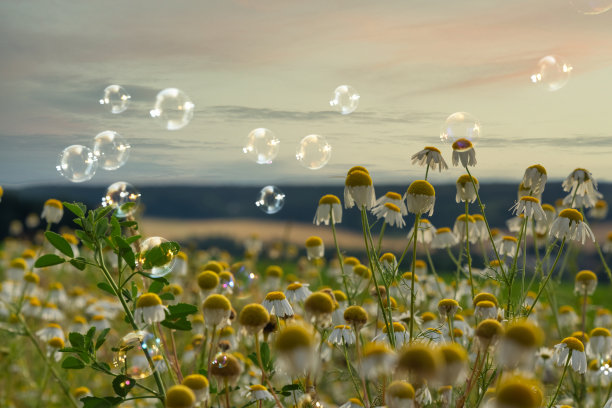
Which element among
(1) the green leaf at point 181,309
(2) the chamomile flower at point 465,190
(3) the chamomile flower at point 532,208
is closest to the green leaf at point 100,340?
(1) the green leaf at point 181,309

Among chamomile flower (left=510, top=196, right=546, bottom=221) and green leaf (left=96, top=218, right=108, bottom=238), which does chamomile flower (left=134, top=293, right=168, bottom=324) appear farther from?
chamomile flower (left=510, top=196, right=546, bottom=221)

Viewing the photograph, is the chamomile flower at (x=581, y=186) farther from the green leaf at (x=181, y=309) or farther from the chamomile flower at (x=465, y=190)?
the green leaf at (x=181, y=309)

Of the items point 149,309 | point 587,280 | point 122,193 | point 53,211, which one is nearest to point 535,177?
point 587,280

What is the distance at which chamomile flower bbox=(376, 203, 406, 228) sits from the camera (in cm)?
273

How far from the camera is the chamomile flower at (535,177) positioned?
2562mm

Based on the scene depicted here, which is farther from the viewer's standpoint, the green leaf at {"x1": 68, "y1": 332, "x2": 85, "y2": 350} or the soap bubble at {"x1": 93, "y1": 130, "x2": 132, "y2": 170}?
the soap bubble at {"x1": 93, "y1": 130, "x2": 132, "y2": 170}

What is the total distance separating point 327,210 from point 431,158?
0.58 metres

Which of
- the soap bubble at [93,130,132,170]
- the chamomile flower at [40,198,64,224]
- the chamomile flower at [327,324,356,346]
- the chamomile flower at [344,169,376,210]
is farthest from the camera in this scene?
the soap bubble at [93,130,132,170]

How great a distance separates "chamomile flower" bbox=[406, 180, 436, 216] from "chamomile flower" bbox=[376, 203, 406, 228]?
2.15 ft

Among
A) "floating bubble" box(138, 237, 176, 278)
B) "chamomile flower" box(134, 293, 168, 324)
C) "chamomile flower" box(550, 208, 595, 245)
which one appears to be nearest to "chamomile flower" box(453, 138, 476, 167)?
"chamomile flower" box(550, 208, 595, 245)

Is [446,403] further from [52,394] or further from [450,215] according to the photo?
[52,394]

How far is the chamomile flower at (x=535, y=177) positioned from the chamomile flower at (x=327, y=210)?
0.83m

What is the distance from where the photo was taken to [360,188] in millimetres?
2135

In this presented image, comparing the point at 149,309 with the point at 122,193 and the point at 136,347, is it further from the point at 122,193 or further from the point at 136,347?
the point at 122,193
